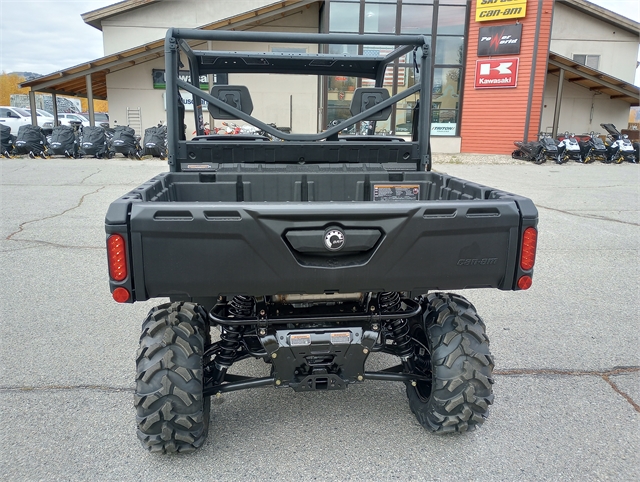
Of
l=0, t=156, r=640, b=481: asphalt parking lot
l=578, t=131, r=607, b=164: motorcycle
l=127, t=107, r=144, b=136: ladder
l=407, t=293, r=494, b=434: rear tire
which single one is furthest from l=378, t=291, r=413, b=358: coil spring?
l=127, t=107, r=144, b=136: ladder

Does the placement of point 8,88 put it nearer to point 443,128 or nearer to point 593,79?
point 443,128

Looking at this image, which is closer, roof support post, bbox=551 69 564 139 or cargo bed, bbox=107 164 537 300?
cargo bed, bbox=107 164 537 300

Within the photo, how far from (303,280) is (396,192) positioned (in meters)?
1.58

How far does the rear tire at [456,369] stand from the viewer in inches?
104

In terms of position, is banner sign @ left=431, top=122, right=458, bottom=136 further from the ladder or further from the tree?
the tree

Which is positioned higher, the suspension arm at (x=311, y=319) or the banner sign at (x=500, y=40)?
the banner sign at (x=500, y=40)

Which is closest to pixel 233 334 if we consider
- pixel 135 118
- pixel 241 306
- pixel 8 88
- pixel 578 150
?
pixel 241 306

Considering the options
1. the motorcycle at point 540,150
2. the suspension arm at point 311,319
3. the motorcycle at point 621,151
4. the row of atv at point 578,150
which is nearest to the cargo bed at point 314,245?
the suspension arm at point 311,319

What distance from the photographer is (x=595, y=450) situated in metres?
2.75

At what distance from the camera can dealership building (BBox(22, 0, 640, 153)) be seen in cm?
1988

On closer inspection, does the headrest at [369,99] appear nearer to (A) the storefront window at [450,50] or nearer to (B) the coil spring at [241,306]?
(B) the coil spring at [241,306]

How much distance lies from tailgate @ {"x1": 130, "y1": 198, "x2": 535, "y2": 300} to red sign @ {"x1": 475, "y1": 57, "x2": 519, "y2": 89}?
19904 mm

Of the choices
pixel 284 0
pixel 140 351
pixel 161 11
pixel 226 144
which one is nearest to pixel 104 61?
pixel 161 11

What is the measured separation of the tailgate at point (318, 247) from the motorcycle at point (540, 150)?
17990 mm
